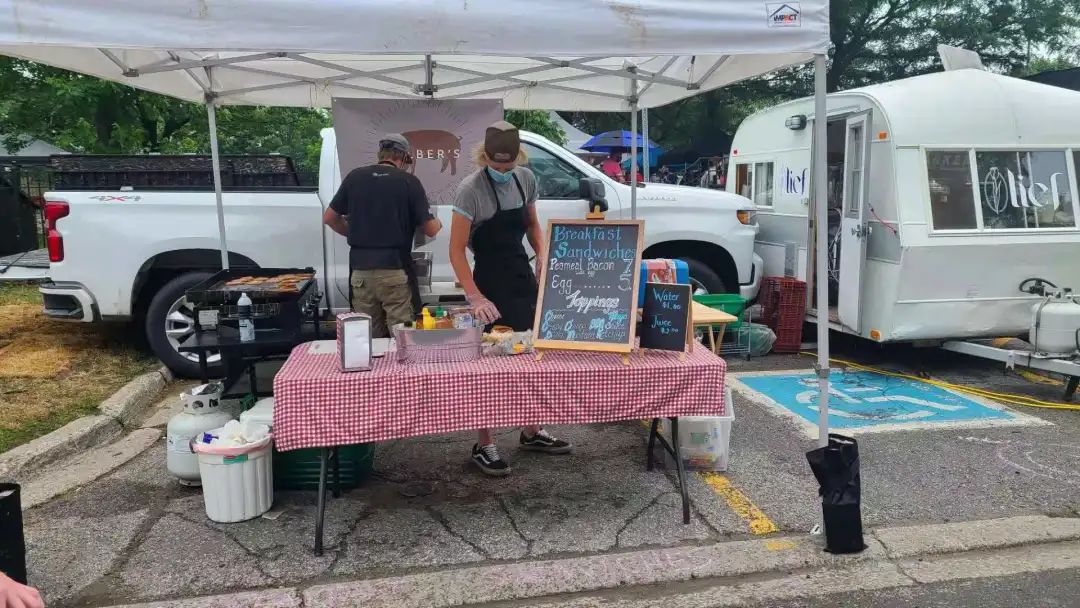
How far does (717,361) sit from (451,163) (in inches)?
119

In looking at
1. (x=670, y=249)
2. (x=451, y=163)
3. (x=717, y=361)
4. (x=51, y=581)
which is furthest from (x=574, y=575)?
(x=670, y=249)

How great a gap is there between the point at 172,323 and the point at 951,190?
649 cm

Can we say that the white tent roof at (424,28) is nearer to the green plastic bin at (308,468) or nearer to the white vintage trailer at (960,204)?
the green plastic bin at (308,468)

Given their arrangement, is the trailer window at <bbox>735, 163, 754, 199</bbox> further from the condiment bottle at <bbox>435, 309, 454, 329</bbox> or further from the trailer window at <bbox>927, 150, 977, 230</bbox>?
the condiment bottle at <bbox>435, 309, 454, 329</bbox>

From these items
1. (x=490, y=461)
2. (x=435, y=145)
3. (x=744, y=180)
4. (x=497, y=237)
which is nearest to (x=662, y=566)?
(x=490, y=461)

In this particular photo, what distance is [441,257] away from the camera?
643 cm

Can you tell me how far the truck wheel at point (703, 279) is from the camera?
7094mm

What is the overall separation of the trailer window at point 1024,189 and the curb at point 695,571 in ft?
10.4

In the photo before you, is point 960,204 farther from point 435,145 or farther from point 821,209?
point 435,145

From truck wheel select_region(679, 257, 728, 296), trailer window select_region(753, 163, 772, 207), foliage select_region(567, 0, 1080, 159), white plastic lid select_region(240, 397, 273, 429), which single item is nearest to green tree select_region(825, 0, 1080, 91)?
foliage select_region(567, 0, 1080, 159)

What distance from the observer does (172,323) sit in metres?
6.17

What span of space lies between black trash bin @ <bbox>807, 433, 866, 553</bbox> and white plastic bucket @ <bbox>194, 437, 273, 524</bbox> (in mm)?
2644

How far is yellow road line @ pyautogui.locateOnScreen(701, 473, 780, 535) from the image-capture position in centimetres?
371

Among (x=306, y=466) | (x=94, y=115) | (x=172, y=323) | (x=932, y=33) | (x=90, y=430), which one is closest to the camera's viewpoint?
(x=306, y=466)
